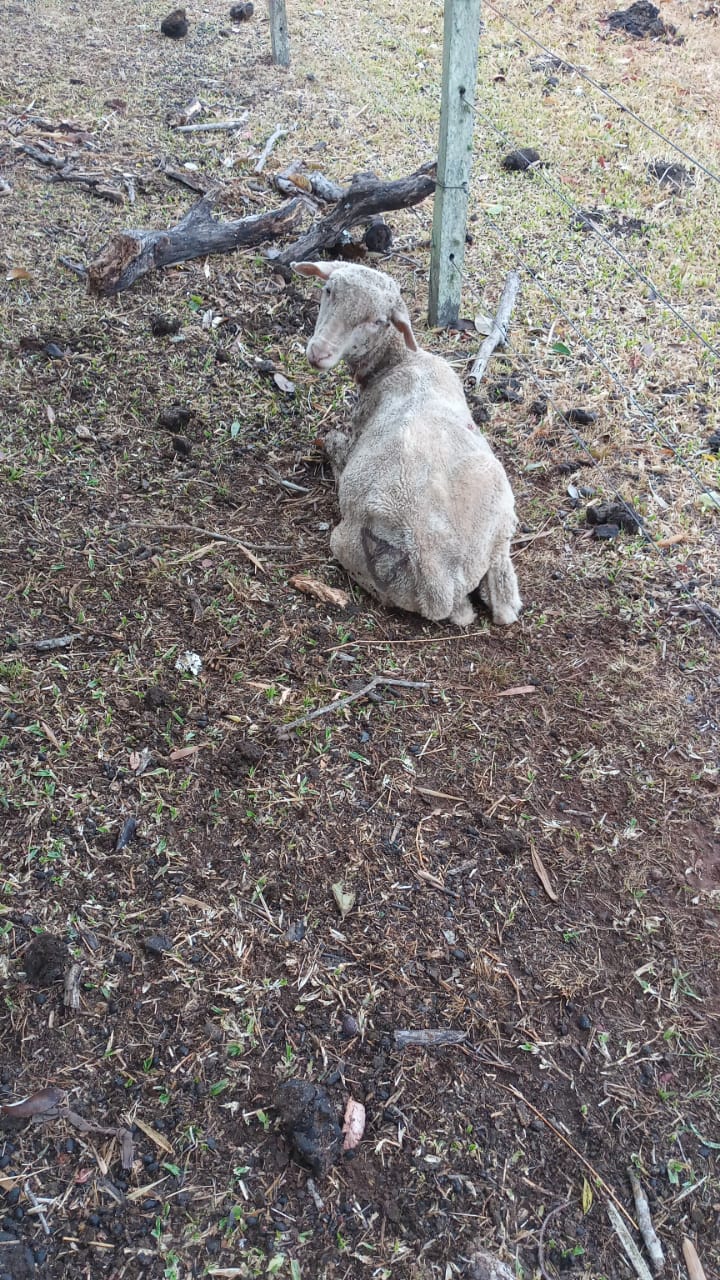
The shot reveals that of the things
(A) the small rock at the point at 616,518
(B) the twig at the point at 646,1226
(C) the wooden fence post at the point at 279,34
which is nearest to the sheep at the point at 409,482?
(A) the small rock at the point at 616,518

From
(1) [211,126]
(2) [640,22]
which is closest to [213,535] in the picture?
(1) [211,126]

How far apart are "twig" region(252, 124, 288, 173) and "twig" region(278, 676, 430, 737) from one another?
5.59m

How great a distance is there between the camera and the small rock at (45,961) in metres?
2.84

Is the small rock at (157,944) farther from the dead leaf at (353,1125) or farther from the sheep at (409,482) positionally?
the sheep at (409,482)

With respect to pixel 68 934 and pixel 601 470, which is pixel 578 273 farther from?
pixel 68 934

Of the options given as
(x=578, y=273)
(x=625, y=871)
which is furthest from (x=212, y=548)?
(x=578, y=273)

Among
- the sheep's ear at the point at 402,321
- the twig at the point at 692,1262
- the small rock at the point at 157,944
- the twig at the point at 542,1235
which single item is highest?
the sheep's ear at the point at 402,321

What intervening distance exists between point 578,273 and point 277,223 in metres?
Answer: 2.24

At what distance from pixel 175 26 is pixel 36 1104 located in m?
10.7

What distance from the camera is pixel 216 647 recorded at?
3943 mm

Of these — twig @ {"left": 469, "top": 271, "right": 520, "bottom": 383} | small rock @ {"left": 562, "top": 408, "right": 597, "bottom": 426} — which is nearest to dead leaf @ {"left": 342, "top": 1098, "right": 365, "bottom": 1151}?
small rock @ {"left": 562, "top": 408, "right": 597, "bottom": 426}

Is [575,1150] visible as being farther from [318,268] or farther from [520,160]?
[520,160]

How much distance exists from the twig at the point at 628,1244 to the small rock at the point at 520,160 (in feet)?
25.4

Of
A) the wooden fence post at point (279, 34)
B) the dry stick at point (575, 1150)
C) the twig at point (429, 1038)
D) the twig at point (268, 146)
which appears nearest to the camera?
the dry stick at point (575, 1150)
